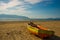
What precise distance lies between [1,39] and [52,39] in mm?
4836

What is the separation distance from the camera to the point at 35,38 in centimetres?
1242

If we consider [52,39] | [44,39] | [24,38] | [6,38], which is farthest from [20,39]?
[52,39]

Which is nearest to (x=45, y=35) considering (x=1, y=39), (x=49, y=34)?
(x=49, y=34)

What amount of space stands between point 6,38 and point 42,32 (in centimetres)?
355

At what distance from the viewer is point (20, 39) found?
11.9 m

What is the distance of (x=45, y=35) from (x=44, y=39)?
1.36ft

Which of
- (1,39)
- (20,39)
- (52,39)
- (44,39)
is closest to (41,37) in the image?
(44,39)

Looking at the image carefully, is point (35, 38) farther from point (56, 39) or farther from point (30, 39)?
point (56, 39)

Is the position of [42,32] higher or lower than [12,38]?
higher

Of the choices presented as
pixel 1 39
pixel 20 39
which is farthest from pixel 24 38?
pixel 1 39

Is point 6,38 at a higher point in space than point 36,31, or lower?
lower

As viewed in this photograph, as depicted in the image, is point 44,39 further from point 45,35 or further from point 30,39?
point 30,39

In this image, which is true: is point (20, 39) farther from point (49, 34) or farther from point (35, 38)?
point (49, 34)

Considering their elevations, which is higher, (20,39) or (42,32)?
(42,32)
